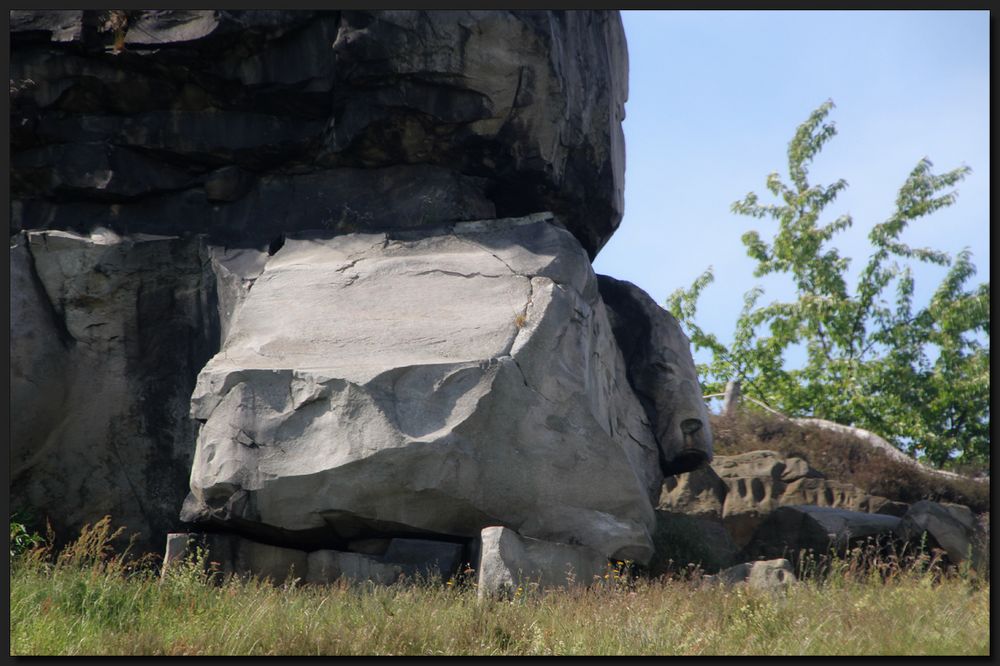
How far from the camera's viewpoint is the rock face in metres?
8.96

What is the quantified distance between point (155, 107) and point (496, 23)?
9.19ft

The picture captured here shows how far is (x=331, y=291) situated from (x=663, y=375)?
303 centimetres

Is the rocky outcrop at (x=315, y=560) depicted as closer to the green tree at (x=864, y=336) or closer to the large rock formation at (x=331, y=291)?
the large rock formation at (x=331, y=291)

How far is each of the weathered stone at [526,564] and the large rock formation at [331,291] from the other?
0.27 metres

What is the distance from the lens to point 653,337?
10.1 metres

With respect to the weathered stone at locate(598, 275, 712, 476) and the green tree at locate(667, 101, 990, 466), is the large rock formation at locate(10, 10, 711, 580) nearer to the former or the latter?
the weathered stone at locate(598, 275, 712, 476)

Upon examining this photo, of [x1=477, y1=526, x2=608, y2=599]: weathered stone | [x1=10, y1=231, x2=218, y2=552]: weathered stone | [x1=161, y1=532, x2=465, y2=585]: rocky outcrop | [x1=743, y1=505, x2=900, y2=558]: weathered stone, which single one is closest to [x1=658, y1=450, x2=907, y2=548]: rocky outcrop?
[x1=743, y1=505, x2=900, y2=558]: weathered stone

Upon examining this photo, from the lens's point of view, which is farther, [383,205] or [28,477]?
[383,205]

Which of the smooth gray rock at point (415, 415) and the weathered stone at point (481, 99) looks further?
the weathered stone at point (481, 99)

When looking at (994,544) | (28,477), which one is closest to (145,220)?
(28,477)

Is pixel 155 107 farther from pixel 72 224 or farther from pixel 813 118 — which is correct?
pixel 813 118

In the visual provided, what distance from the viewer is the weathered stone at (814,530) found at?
9.34 meters

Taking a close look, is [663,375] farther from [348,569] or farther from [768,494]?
[348,569]

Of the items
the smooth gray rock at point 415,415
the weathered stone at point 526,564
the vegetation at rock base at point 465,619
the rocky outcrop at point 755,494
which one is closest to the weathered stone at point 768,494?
the rocky outcrop at point 755,494
